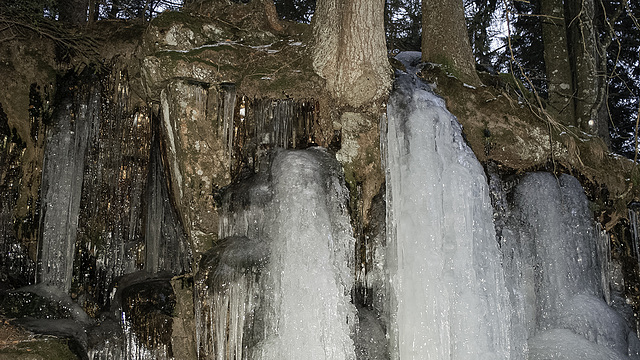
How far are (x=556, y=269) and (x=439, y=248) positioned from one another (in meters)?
1.65

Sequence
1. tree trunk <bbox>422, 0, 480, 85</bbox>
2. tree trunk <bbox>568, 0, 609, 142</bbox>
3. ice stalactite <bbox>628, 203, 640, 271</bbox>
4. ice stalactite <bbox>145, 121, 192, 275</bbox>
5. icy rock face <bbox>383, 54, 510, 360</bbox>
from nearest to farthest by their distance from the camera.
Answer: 1. icy rock face <bbox>383, 54, 510, 360</bbox>
2. ice stalactite <bbox>145, 121, 192, 275</bbox>
3. ice stalactite <bbox>628, 203, 640, 271</bbox>
4. tree trunk <bbox>422, 0, 480, 85</bbox>
5. tree trunk <bbox>568, 0, 609, 142</bbox>

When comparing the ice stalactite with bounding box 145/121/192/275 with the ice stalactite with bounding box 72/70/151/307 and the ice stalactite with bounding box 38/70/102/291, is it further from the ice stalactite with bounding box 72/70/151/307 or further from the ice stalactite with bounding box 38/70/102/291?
the ice stalactite with bounding box 38/70/102/291

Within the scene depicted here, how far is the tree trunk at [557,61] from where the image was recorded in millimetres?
7527

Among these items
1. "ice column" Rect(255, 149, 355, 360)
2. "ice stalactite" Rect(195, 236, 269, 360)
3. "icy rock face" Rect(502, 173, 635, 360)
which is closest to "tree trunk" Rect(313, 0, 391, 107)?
"ice column" Rect(255, 149, 355, 360)

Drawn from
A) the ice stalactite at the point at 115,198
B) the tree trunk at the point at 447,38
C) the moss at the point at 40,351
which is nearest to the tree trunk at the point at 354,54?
the tree trunk at the point at 447,38

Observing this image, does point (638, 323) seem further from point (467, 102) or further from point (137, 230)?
point (137, 230)

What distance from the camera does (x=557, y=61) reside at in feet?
25.2

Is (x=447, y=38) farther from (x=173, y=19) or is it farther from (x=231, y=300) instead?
(x=231, y=300)

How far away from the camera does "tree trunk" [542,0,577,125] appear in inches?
296

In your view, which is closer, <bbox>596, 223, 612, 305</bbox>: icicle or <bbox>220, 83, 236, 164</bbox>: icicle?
<bbox>220, 83, 236, 164</bbox>: icicle

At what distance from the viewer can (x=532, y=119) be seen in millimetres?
5629

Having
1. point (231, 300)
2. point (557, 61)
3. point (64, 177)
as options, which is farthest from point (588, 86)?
point (64, 177)

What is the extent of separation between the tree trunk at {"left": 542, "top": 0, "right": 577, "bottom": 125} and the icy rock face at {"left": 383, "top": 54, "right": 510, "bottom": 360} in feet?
11.3

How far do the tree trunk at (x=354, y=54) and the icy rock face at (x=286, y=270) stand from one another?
819 millimetres
